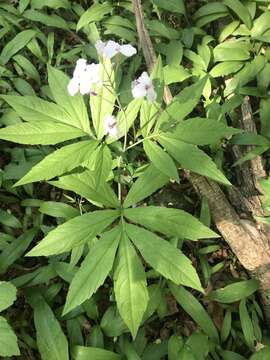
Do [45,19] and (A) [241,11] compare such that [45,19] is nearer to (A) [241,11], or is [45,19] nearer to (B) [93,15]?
(B) [93,15]

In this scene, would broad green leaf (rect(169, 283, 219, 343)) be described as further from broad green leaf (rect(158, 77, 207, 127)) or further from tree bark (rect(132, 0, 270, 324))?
broad green leaf (rect(158, 77, 207, 127))

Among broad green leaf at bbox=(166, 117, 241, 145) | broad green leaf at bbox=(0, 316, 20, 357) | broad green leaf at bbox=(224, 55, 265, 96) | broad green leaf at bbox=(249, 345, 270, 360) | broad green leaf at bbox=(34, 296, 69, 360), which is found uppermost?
broad green leaf at bbox=(166, 117, 241, 145)

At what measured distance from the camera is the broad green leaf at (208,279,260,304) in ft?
7.73

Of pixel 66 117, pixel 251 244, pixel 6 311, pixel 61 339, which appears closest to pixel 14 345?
pixel 61 339

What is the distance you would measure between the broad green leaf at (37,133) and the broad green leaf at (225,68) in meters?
1.26

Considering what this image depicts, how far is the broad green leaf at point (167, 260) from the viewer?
183cm

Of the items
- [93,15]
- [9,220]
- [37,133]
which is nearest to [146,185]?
[37,133]

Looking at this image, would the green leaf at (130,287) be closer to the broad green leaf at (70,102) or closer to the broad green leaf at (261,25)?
the broad green leaf at (70,102)

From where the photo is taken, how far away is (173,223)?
1.96 m

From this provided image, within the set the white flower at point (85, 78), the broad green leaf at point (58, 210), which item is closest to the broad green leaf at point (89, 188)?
the broad green leaf at point (58, 210)

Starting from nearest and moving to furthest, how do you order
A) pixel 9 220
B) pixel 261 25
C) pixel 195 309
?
pixel 195 309 < pixel 9 220 < pixel 261 25

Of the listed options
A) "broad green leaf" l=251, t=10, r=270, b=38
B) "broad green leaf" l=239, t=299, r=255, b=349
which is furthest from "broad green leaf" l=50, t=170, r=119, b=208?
"broad green leaf" l=251, t=10, r=270, b=38

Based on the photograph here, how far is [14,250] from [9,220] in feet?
0.70

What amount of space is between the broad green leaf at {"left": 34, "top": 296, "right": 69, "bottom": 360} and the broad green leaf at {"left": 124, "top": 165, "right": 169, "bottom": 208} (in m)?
0.66
